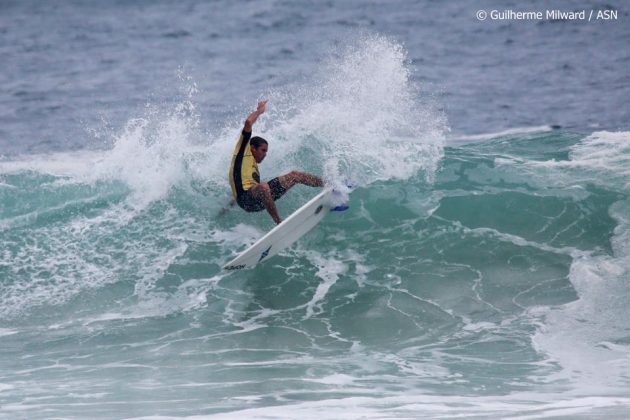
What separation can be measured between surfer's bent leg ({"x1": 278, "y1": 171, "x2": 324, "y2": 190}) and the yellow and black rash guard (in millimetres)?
341

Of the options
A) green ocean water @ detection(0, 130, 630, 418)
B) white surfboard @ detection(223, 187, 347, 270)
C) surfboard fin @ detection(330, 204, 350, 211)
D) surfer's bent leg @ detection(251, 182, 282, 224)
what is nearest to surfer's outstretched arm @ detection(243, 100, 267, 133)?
surfer's bent leg @ detection(251, 182, 282, 224)

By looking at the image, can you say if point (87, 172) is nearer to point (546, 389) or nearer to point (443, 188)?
point (443, 188)

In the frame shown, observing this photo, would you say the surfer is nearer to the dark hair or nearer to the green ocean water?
the dark hair

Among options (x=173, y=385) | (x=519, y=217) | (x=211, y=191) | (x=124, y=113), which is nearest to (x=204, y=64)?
(x=124, y=113)

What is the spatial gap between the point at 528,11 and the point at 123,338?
764 inches

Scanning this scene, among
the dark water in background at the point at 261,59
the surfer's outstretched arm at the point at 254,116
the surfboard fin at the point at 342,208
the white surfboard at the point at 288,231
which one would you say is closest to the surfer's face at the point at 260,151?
the surfer's outstretched arm at the point at 254,116

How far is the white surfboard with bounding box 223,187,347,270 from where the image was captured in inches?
425

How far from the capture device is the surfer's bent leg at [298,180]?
1117 centimetres

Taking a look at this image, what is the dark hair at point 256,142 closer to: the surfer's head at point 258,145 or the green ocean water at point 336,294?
the surfer's head at point 258,145

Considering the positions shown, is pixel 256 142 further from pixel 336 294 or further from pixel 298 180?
pixel 336 294

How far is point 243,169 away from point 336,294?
188 centimetres

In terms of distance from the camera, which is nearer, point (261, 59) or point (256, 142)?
point (256, 142)

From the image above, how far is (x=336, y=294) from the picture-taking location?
11.1 m

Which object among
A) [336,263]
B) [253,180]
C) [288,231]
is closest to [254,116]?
[253,180]
